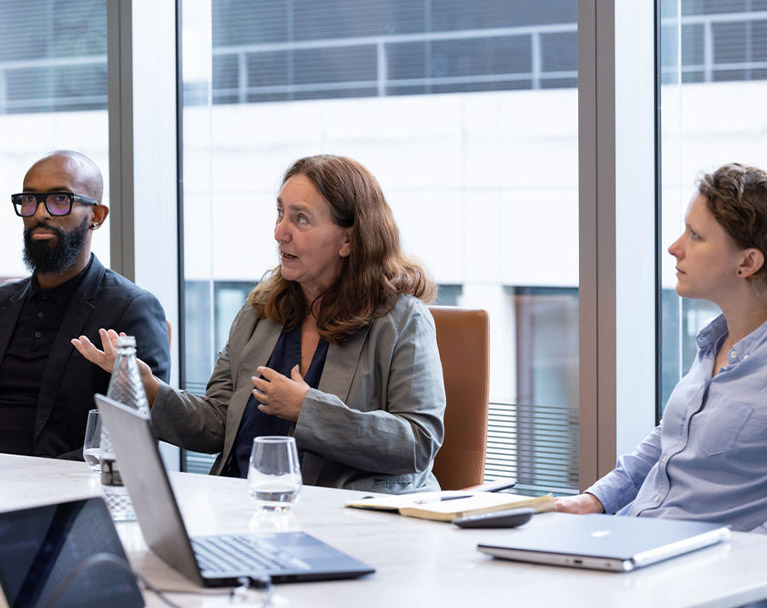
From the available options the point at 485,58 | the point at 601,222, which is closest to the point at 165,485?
the point at 601,222

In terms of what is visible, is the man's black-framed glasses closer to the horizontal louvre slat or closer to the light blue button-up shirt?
the horizontal louvre slat

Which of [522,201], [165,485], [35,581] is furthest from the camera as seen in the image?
[522,201]

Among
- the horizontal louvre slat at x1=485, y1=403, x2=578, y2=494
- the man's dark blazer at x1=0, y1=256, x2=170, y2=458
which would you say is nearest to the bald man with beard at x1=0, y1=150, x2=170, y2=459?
the man's dark blazer at x1=0, y1=256, x2=170, y2=458

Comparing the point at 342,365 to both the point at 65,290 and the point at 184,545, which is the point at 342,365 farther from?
the point at 184,545

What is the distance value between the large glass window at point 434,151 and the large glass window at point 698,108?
279 millimetres

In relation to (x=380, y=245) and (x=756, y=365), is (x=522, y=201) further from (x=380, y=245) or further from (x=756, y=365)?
(x=756, y=365)

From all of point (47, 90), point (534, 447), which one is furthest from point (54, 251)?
point (534, 447)

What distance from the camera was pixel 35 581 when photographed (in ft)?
4.37

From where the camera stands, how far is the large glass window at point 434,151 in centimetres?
326

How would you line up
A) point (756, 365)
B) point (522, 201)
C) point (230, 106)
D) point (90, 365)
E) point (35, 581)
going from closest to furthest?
point (35, 581), point (756, 365), point (90, 365), point (522, 201), point (230, 106)

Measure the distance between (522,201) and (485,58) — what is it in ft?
1.57

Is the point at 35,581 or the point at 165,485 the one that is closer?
the point at 165,485

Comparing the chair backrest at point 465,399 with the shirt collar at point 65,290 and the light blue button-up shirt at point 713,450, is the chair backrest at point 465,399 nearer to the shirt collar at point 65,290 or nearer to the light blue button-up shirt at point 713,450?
the light blue button-up shirt at point 713,450

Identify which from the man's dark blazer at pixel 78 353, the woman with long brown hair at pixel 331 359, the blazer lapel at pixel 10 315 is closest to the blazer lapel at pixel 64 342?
the man's dark blazer at pixel 78 353
